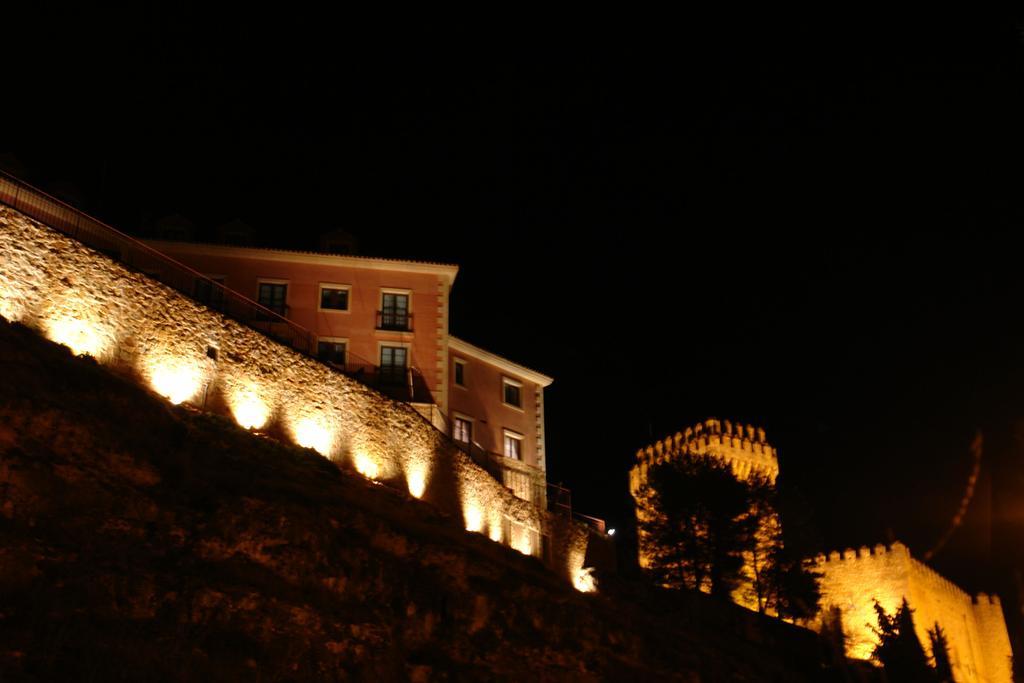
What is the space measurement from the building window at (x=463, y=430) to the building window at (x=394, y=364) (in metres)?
3.98

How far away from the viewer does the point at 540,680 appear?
22578 mm

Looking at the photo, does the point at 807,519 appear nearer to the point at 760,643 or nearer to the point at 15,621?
the point at 760,643

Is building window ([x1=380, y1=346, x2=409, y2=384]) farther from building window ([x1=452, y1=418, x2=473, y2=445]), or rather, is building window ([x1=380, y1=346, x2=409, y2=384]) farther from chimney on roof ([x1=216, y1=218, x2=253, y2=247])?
chimney on roof ([x1=216, y1=218, x2=253, y2=247])

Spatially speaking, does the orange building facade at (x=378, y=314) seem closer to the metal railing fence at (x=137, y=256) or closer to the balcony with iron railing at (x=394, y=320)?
the balcony with iron railing at (x=394, y=320)

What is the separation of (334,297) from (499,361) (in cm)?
930

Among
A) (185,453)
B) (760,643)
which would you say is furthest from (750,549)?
(185,453)

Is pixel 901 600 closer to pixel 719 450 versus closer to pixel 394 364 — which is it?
pixel 719 450

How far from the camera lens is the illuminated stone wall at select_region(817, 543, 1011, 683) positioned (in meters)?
47.4

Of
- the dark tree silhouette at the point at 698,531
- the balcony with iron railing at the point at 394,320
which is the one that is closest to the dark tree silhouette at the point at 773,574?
the dark tree silhouette at the point at 698,531

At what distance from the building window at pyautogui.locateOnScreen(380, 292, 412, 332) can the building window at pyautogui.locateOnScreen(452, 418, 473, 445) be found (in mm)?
5096

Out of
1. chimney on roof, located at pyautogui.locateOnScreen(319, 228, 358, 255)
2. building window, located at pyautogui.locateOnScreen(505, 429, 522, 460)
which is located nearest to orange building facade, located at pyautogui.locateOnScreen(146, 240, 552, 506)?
chimney on roof, located at pyautogui.locateOnScreen(319, 228, 358, 255)

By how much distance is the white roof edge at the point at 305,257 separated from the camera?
123 feet

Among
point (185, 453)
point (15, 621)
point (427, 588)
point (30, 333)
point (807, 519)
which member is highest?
point (807, 519)

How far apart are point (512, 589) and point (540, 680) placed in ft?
10.3
